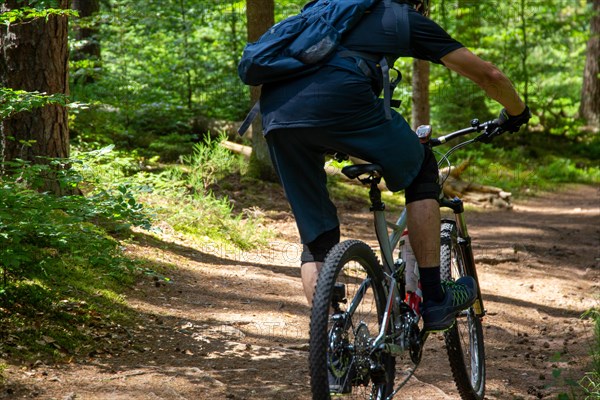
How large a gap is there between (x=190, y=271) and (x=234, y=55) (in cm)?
723

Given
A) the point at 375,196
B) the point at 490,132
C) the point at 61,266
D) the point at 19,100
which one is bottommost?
the point at 61,266

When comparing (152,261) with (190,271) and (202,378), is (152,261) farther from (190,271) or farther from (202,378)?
(202,378)

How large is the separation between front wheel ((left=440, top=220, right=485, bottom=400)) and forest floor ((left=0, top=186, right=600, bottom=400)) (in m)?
0.18

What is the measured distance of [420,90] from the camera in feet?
42.3

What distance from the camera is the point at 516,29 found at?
1775 centimetres

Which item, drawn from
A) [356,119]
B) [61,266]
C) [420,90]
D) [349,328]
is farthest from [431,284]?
[420,90]

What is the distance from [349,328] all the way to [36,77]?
4.07 metres

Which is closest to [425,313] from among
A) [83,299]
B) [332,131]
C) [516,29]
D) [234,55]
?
[332,131]

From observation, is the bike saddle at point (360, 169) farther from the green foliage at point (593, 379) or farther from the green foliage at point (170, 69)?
the green foliage at point (170, 69)

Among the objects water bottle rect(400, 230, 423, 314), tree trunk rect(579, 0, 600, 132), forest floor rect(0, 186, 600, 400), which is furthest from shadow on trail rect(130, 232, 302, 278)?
tree trunk rect(579, 0, 600, 132)

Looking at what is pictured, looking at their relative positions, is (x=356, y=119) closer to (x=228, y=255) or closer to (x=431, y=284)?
(x=431, y=284)

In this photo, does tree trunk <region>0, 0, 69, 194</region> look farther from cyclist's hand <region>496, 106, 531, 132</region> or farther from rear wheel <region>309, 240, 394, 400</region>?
cyclist's hand <region>496, 106, 531, 132</region>

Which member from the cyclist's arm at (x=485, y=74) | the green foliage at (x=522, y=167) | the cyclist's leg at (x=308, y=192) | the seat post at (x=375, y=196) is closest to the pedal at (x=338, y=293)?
the cyclist's leg at (x=308, y=192)

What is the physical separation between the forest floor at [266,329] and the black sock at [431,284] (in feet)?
2.11
